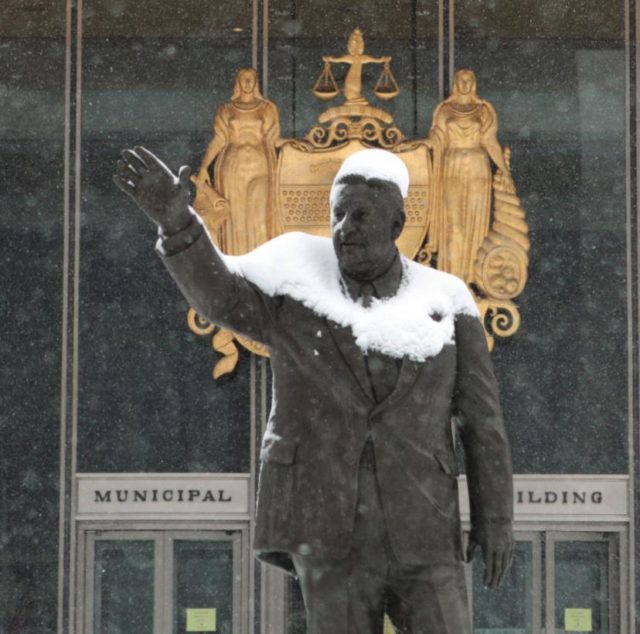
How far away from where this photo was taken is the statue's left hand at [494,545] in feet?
17.9

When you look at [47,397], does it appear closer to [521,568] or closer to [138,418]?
[138,418]

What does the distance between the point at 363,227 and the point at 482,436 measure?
76cm

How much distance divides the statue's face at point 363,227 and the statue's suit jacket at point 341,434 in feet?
0.71

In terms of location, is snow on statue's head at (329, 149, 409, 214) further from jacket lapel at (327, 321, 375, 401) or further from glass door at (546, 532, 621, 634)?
glass door at (546, 532, 621, 634)

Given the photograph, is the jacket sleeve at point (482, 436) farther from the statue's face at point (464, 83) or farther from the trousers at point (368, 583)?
the statue's face at point (464, 83)

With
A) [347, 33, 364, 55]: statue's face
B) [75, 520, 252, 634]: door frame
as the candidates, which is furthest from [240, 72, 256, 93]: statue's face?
[75, 520, 252, 634]: door frame

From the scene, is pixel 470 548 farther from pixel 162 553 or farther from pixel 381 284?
pixel 162 553

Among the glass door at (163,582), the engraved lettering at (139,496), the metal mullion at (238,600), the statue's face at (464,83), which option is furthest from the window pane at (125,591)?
the statue's face at (464,83)

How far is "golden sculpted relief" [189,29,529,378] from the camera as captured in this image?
1387 centimetres

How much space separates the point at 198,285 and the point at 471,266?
880 centimetres

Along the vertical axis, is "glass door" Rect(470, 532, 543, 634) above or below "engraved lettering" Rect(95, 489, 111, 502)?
below

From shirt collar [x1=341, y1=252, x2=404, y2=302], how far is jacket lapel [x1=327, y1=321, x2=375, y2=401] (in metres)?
0.18

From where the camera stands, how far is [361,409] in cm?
533

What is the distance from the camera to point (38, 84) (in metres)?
13.9
